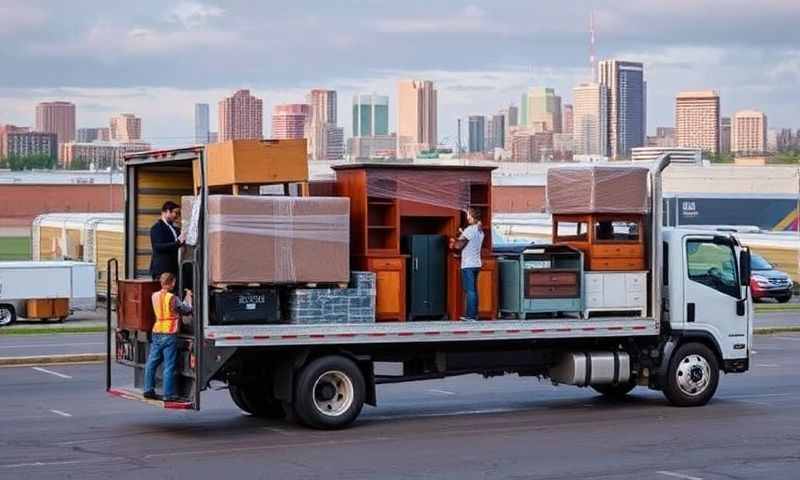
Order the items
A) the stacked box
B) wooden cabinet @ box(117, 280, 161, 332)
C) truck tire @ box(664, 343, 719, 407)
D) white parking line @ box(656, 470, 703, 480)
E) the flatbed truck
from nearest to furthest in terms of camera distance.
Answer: white parking line @ box(656, 470, 703, 480)
the flatbed truck
the stacked box
wooden cabinet @ box(117, 280, 161, 332)
truck tire @ box(664, 343, 719, 407)

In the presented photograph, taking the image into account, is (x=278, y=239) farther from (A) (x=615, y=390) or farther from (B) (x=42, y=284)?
(B) (x=42, y=284)

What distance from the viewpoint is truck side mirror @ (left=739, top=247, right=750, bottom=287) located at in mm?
18828

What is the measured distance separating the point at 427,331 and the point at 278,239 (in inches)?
81.5

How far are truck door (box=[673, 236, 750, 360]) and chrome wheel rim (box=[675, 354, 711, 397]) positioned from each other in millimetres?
402

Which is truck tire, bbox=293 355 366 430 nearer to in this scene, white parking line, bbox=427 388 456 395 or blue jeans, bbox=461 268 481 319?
blue jeans, bbox=461 268 481 319

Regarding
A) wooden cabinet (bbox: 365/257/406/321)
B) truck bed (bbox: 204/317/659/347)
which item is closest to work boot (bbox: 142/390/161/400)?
truck bed (bbox: 204/317/659/347)

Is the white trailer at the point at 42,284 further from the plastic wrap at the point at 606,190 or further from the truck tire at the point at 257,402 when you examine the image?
the plastic wrap at the point at 606,190

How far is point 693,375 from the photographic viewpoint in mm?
18641

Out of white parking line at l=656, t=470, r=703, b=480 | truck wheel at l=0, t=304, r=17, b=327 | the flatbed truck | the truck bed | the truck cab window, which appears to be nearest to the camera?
white parking line at l=656, t=470, r=703, b=480

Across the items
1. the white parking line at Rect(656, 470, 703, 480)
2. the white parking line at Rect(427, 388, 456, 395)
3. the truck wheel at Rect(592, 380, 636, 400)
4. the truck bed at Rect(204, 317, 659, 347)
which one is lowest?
the white parking line at Rect(656, 470, 703, 480)

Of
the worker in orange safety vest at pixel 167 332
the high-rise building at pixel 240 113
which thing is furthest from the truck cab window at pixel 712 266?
the high-rise building at pixel 240 113

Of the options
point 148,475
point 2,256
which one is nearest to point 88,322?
point 148,475

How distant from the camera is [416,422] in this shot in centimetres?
1716

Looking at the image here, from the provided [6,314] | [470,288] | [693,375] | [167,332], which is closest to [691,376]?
[693,375]
